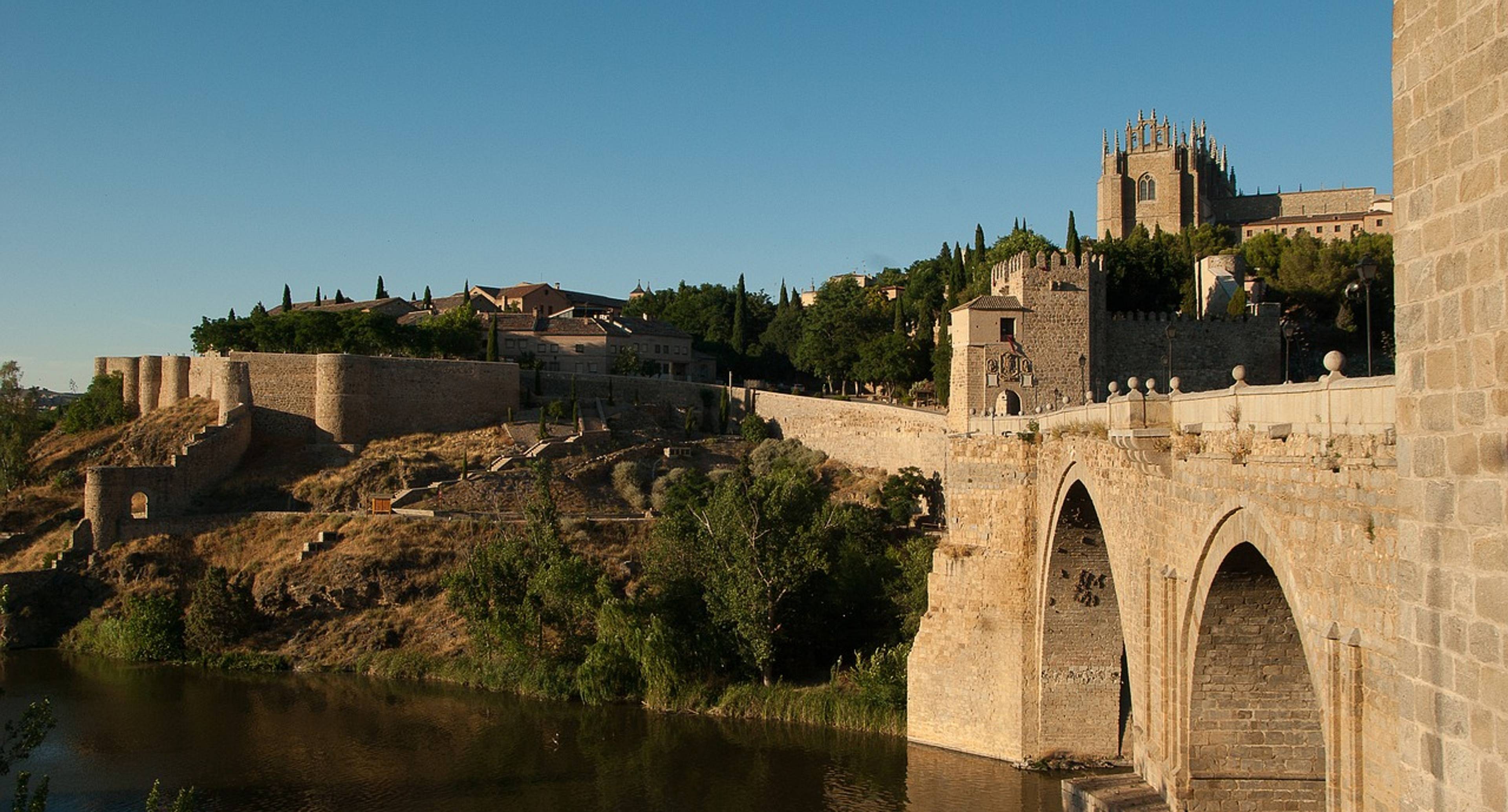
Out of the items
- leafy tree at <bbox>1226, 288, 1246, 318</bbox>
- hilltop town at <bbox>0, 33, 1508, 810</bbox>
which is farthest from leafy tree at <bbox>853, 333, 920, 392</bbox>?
leafy tree at <bbox>1226, 288, 1246, 318</bbox>

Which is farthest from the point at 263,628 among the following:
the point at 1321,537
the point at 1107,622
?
the point at 1321,537

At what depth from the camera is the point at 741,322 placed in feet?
206

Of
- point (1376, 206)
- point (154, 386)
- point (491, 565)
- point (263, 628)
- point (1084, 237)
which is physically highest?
point (1376, 206)

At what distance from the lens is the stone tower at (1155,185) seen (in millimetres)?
62281

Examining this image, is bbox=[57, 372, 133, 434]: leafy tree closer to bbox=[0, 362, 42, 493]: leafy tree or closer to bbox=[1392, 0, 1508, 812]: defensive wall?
bbox=[0, 362, 42, 493]: leafy tree

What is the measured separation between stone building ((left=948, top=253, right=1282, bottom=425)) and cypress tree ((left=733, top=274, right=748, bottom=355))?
99.0 feet

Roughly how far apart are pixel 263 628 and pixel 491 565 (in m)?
8.48

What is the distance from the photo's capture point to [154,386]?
44.8 meters

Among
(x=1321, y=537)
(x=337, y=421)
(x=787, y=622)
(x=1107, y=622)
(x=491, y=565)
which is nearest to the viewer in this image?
(x=1321, y=537)

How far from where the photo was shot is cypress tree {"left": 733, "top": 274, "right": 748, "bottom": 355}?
62.2m

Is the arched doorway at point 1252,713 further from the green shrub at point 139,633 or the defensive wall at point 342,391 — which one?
the defensive wall at point 342,391

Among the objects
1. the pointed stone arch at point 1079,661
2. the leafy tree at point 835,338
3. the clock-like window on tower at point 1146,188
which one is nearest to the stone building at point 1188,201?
the clock-like window on tower at point 1146,188

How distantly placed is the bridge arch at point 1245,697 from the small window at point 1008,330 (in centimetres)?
2097

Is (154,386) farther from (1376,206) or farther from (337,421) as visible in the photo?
(1376,206)
